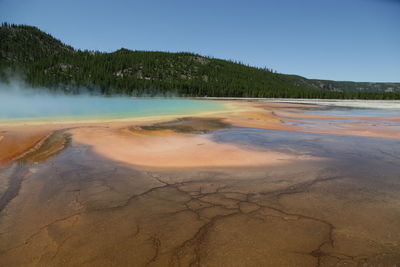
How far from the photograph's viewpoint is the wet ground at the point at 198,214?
10.9ft

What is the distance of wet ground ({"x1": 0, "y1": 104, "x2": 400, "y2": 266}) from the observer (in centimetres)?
332

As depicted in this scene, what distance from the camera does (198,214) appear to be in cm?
439

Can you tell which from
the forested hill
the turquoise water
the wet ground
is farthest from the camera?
the forested hill

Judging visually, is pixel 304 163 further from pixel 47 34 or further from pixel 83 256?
pixel 47 34

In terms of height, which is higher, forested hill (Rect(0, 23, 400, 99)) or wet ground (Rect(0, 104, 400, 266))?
forested hill (Rect(0, 23, 400, 99))

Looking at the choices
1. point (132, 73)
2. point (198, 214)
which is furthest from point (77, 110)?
point (132, 73)

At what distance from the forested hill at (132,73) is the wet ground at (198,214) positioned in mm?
88252

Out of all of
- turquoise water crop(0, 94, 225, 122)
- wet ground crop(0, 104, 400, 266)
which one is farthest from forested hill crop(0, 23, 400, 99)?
wet ground crop(0, 104, 400, 266)

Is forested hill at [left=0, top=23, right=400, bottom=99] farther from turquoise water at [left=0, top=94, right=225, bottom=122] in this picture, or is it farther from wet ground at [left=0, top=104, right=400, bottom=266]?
wet ground at [left=0, top=104, right=400, bottom=266]

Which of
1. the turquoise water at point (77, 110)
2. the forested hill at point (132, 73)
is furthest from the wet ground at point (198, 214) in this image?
the forested hill at point (132, 73)

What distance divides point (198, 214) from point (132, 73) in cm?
13526

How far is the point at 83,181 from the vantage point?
599 cm

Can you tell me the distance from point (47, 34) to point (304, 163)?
213827 mm

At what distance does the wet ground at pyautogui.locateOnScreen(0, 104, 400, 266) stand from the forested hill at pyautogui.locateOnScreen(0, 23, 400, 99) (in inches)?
3474
